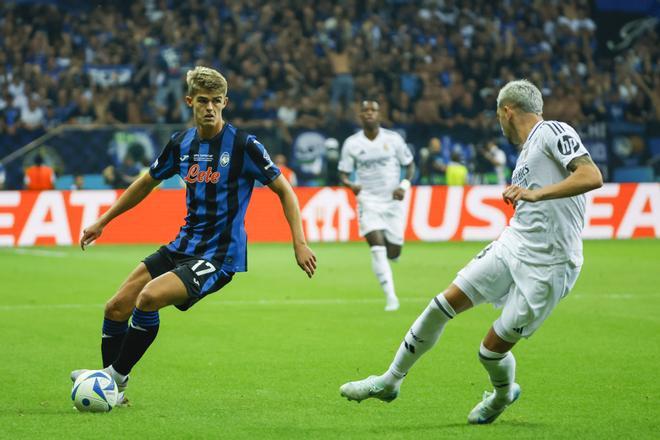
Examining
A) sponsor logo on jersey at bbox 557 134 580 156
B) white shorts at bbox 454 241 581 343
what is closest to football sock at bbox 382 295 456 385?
white shorts at bbox 454 241 581 343

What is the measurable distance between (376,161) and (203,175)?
7.40 meters

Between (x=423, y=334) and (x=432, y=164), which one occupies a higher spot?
(x=423, y=334)

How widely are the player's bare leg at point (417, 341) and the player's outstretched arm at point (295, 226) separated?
0.72m

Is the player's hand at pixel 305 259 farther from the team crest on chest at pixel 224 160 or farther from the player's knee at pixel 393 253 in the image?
the player's knee at pixel 393 253

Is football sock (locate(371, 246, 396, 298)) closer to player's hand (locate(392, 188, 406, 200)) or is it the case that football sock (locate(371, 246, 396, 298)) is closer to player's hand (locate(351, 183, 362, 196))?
player's hand (locate(392, 188, 406, 200))

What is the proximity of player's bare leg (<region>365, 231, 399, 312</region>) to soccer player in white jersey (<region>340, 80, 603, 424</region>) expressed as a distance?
6.42 meters

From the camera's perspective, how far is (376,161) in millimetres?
14344

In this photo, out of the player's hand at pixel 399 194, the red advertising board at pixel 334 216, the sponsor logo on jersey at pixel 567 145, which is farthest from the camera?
the red advertising board at pixel 334 216

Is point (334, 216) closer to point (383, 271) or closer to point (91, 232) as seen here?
point (383, 271)

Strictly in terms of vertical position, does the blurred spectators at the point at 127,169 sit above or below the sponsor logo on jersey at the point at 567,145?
below

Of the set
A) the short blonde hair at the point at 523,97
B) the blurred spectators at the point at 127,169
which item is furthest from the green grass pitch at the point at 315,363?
the blurred spectators at the point at 127,169

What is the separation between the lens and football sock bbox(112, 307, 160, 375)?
7.05 metres

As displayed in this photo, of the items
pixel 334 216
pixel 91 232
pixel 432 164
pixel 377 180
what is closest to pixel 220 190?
pixel 91 232

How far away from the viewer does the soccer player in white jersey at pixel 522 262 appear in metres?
6.40
